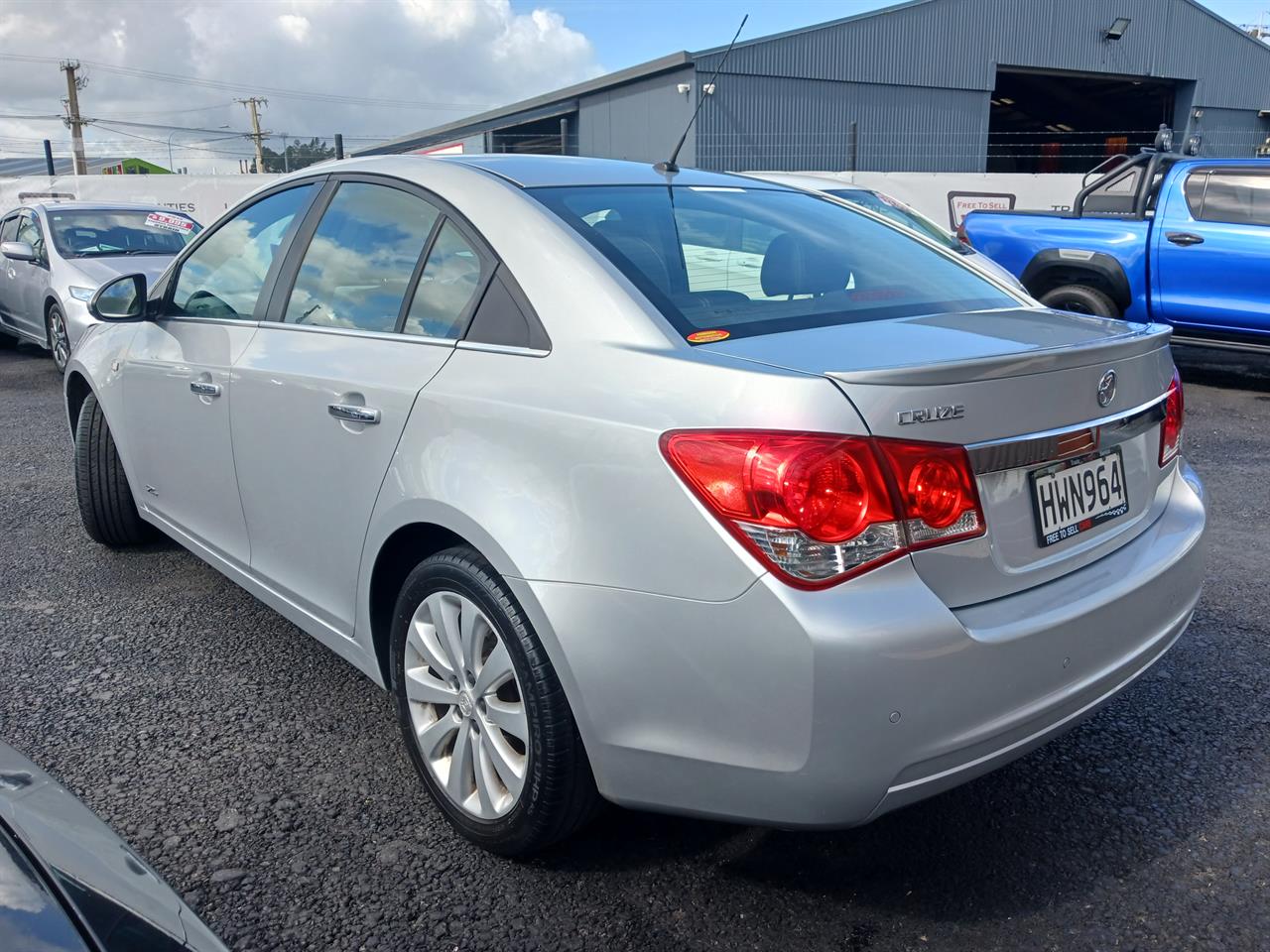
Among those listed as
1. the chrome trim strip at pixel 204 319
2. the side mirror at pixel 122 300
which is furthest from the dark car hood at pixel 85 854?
the side mirror at pixel 122 300

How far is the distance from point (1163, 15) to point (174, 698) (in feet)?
109

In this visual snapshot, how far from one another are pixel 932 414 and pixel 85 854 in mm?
1488

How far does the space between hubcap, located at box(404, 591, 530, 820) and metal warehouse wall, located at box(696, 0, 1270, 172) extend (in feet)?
74.5

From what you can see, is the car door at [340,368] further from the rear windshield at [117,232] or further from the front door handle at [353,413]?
the rear windshield at [117,232]

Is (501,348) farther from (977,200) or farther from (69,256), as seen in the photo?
(977,200)

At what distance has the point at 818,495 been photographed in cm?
184

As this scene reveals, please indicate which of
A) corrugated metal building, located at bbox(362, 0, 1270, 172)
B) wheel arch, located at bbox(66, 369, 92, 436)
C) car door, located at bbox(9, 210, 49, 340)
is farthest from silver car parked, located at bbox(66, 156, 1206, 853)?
corrugated metal building, located at bbox(362, 0, 1270, 172)

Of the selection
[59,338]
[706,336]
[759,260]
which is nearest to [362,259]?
[759,260]

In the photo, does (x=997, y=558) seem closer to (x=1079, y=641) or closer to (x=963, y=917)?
Result: (x=1079, y=641)

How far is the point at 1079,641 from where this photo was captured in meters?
2.10

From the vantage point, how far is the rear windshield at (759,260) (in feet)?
7.66

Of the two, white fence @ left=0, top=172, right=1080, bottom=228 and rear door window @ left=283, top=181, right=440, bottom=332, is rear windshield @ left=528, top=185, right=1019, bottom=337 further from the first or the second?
white fence @ left=0, top=172, right=1080, bottom=228

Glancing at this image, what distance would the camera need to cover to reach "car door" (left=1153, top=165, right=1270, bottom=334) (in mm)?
8055

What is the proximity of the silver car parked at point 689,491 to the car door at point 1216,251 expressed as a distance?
6.32 meters
